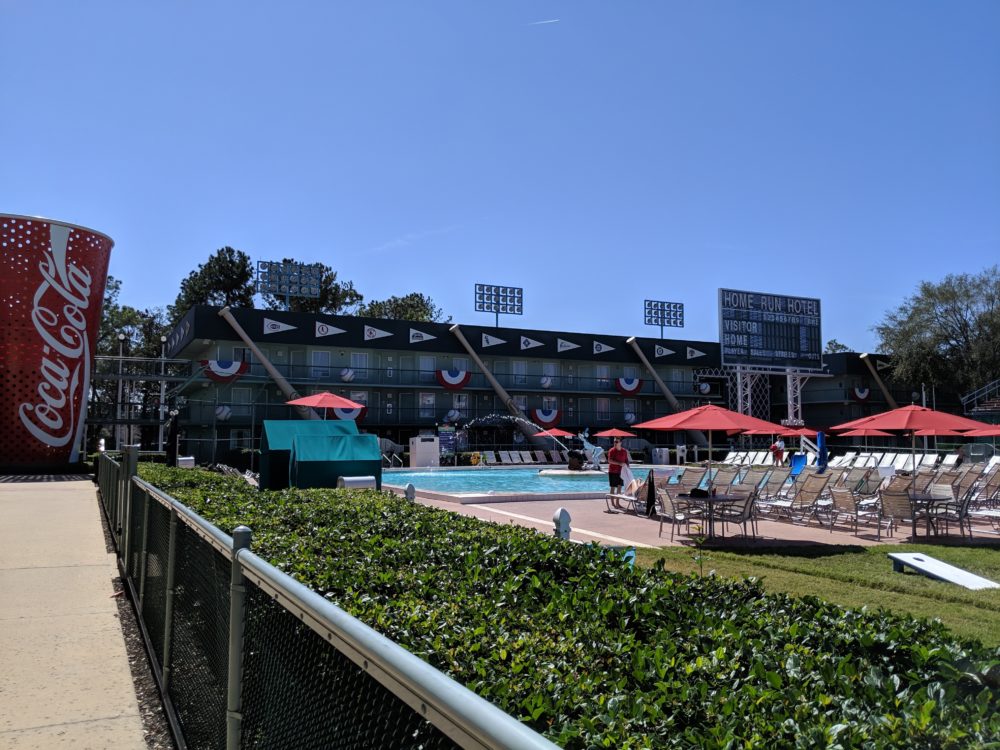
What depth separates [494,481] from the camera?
28.4 m

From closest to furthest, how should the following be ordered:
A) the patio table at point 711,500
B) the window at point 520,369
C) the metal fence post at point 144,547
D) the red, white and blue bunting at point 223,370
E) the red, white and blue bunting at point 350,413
Answer: the metal fence post at point 144,547
the patio table at point 711,500
the red, white and blue bunting at point 223,370
the red, white and blue bunting at point 350,413
the window at point 520,369

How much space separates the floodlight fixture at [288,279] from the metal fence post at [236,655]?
53.9 meters

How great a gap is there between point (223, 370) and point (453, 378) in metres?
13.2

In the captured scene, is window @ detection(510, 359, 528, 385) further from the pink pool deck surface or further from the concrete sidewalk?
the concrete sidewalk

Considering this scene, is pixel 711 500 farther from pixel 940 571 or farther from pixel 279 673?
pixel 279 673

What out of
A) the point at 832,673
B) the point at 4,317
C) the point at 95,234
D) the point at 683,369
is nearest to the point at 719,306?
the point at 683,369

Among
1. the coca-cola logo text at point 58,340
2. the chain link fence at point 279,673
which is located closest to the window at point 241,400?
the coca-cola logo text at point 58,340

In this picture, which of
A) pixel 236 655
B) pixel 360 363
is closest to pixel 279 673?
pixel 236 655

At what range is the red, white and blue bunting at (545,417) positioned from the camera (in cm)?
4641

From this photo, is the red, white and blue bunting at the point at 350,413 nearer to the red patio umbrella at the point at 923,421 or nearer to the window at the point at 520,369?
the window at the point at 520,369

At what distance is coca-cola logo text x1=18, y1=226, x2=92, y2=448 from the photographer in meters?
28.4

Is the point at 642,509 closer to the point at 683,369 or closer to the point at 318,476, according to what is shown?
the point at 318,476

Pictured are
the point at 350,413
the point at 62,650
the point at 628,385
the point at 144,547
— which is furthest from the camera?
the point at 628,385

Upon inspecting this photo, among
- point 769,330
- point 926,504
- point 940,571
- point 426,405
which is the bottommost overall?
point 940,571
